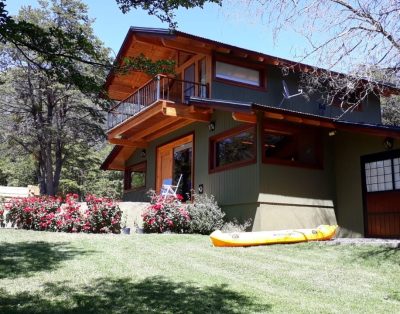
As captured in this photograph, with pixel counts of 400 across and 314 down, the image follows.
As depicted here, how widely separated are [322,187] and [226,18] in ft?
18.7

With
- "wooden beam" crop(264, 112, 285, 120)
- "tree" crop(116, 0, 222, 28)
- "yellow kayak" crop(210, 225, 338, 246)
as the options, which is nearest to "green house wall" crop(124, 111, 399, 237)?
"wooden beam" crop(264, 112, 285, 120)

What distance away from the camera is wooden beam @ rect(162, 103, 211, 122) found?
13.2 metres

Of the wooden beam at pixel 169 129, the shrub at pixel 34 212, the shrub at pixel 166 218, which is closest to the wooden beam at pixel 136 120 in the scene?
the wooden beam at pixel 169 129

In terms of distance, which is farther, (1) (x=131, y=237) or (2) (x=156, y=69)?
(1) (x=131, y=237)

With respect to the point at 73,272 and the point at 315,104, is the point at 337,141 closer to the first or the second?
the point at 315,104

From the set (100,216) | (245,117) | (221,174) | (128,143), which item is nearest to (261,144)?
(245,117)

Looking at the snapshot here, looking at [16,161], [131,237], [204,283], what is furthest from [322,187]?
[16,161]

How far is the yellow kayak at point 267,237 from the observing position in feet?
29.7

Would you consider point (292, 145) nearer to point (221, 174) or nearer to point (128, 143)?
point (221, 174)

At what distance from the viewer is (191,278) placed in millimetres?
6066

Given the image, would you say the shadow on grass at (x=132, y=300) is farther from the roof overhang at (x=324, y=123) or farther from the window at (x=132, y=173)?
the window at (x=132, y=173)

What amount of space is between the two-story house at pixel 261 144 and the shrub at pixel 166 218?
157cm

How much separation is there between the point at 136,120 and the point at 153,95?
3.53 feet

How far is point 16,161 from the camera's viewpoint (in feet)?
112
